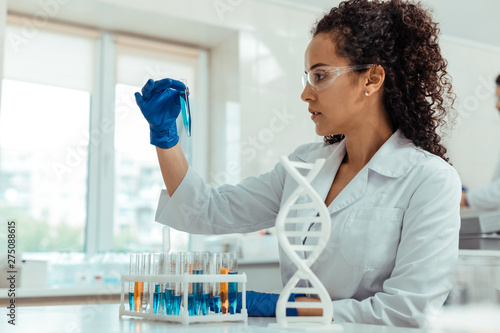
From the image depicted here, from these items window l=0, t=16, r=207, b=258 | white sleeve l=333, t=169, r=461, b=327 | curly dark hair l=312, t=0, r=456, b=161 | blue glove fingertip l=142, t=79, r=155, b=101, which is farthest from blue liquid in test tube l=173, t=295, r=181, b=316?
window l=0, t=16, r=207, b=258

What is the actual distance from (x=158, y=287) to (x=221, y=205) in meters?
0.59

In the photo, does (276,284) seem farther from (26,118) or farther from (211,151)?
(26,118)

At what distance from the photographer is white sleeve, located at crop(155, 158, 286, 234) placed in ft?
4.94

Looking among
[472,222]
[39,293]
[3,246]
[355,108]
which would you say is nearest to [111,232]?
[3,246]

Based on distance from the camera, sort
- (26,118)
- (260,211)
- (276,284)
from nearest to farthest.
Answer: (260,211) → (276,284) → (26,118)

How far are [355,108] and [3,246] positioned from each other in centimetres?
285

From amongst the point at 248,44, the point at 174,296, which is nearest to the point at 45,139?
the point at 248,44

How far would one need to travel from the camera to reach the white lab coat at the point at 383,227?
113 cm

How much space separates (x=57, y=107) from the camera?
394cm

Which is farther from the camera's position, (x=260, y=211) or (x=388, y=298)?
(x=260, y=211)

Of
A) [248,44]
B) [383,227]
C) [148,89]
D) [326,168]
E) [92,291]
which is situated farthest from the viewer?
[248,44]

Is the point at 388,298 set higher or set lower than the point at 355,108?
lower

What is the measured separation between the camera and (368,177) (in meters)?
1.39

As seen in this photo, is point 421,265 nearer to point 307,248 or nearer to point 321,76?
point 307,248
